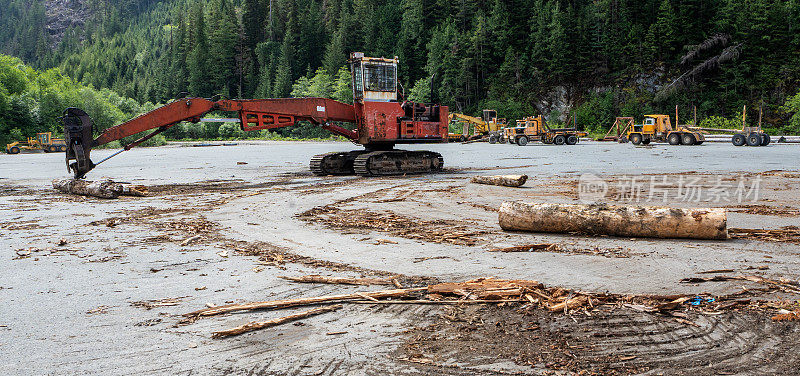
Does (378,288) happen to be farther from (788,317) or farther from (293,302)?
(788,317)

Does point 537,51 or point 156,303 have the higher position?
point 537,51

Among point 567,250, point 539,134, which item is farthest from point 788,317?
point 539,134

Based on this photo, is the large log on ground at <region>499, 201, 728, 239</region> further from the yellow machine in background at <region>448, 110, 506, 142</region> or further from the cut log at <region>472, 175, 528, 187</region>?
the yellow machine in background at <region>448, 110, 506, 142</region>

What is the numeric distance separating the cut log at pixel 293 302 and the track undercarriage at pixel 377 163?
48.3 ft

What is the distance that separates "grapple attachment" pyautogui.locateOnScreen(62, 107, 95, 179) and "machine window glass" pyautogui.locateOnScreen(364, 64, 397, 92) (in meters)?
9.07

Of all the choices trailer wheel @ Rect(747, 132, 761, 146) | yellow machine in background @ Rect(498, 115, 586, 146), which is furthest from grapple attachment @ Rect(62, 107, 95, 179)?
trailer wheel @ Rect(747, 132, 761, 146)

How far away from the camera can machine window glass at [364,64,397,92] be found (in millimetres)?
19953

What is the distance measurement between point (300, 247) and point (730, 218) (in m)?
7.41

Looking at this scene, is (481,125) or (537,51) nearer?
(481,125)

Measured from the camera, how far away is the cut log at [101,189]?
14508mm

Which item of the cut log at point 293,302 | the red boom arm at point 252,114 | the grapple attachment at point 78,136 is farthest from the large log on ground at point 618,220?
the grapple attachment at point 78,136

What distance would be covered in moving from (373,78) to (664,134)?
2950 centimetres

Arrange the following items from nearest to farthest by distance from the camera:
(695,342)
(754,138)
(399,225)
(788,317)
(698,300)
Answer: (695,342)
(788,317)
(698,300)
(399,225)
(754,138)

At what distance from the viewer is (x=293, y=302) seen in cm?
510
